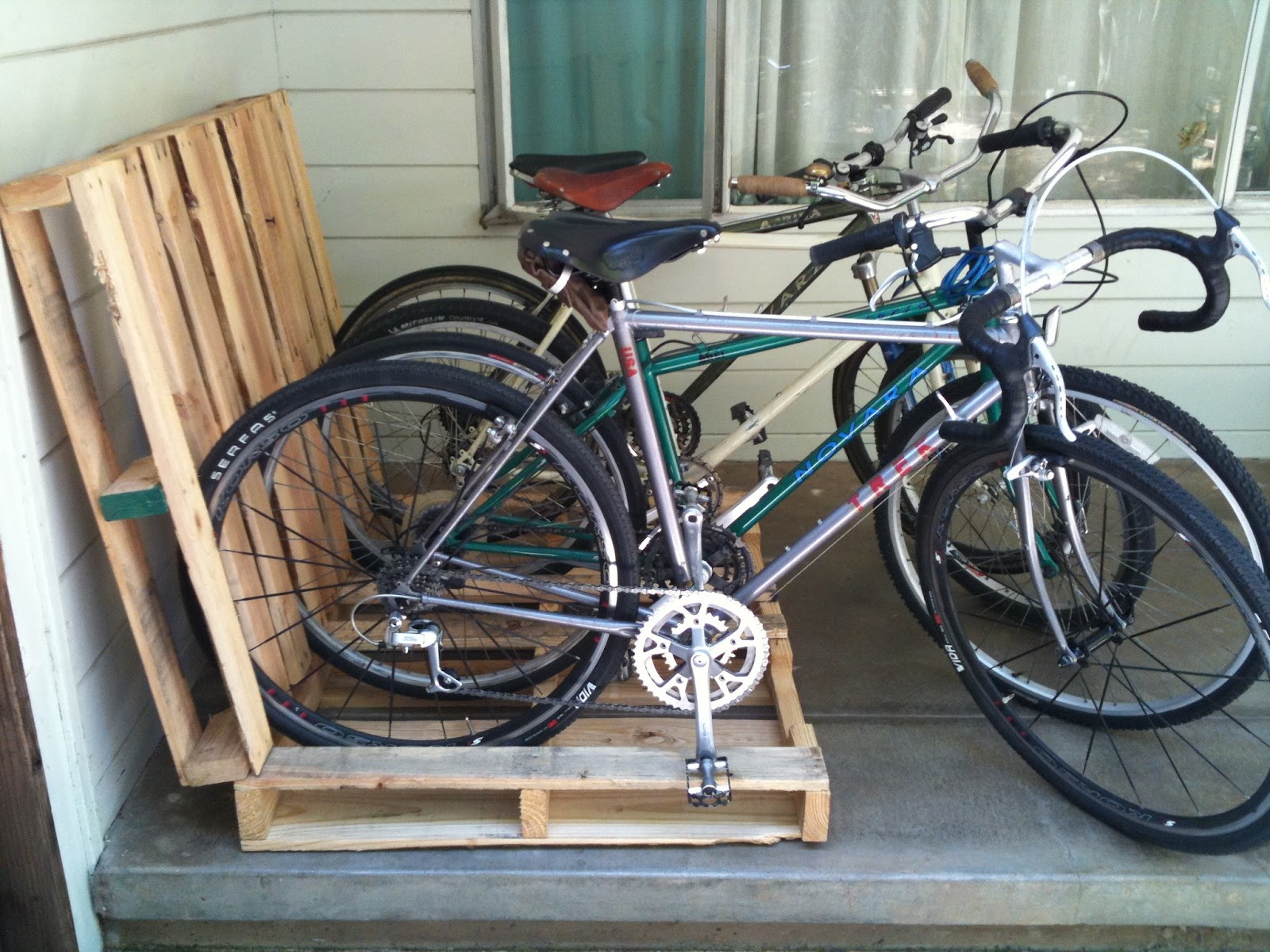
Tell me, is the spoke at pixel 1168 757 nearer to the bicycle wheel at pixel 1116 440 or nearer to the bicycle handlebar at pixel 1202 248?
the bicycle wheel at pixel 1116 440

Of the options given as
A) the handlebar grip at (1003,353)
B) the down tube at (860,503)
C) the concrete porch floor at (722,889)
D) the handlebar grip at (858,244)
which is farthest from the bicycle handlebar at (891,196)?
the concrete porch floor at (722,889)

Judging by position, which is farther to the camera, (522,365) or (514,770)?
(522,365)

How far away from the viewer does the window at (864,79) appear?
350 cm

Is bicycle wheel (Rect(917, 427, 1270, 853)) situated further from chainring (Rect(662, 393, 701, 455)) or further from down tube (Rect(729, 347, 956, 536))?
chainring (Rect(662, 393, 701, 455))

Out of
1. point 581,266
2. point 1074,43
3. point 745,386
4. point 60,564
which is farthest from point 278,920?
point 1074,43

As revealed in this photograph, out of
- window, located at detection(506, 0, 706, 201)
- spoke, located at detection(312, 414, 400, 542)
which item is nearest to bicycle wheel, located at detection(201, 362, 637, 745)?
spoke, located at detection(312, 414, 400, 542)

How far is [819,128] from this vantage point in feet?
11.9

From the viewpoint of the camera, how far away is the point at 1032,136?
238cm

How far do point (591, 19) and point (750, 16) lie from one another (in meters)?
0.49

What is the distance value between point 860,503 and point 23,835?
166 centimetres

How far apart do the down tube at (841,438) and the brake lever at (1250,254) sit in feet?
2.02

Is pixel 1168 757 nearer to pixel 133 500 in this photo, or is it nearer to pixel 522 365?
pixel 522 365

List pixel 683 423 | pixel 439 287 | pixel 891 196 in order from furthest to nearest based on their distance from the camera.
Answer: pixel 439 287
pixel 683 423
pixel 891 196

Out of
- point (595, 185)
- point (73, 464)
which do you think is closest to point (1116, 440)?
point (595, 185)
